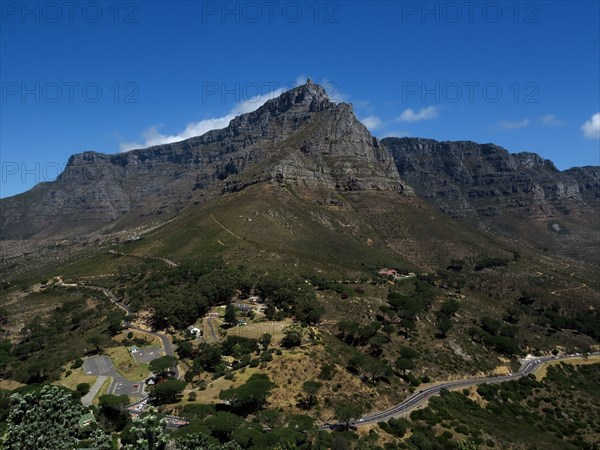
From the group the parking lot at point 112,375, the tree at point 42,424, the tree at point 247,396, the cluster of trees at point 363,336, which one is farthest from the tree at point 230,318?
the tree at point 42,424

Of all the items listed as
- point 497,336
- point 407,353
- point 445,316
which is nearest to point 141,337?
point 407,353

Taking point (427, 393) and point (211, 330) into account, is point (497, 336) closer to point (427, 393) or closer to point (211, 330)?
point (427, 393)

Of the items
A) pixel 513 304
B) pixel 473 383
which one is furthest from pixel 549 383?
pixel 513 304

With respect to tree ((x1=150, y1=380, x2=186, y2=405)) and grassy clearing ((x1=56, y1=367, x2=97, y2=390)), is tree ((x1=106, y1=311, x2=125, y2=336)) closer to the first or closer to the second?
grassy clearing ((x1=56, y1=367, x2=97, y2=390))

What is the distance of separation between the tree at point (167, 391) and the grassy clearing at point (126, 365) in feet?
41.1

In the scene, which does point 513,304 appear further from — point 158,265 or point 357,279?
point 158,265

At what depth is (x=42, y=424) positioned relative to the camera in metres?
30.0

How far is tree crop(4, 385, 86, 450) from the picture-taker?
29094 millimetres

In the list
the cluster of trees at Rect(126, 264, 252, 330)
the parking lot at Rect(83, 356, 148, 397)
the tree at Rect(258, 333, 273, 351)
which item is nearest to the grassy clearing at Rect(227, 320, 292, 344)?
the tree at Rect(258, 333, 273, 351)

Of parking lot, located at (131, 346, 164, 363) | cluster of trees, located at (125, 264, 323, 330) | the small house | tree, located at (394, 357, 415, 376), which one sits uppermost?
cluster of trees, located at (125, 264, 323, 330)

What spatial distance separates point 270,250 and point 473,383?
7715 centimetres

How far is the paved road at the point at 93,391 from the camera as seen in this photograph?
68.2m

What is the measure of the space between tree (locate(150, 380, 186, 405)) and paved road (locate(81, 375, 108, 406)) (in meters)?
9.99

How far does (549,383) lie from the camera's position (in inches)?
3863
